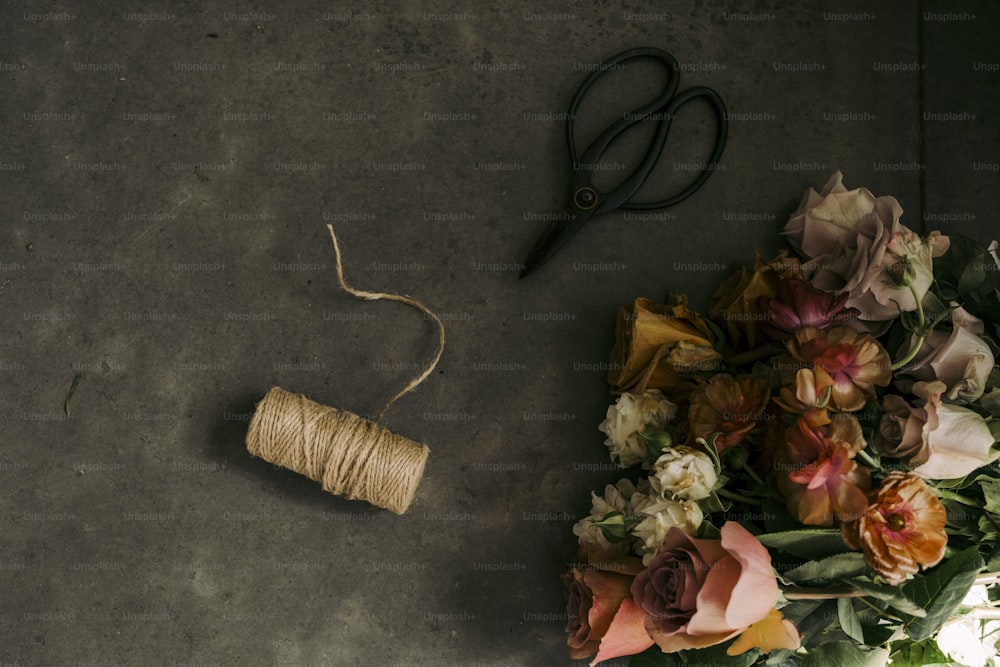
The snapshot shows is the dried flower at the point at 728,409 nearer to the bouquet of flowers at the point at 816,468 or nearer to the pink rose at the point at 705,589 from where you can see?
the bouquet of flowers at the point at 816,468

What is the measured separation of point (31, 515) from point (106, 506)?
0.56ft

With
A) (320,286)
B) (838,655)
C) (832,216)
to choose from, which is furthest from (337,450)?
(832,216)

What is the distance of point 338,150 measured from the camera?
1773 millimetres

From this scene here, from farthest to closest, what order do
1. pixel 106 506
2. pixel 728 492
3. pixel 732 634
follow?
pixel 106 506, pixel 728 492, pixel 732 634

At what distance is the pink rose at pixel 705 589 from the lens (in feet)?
3.98

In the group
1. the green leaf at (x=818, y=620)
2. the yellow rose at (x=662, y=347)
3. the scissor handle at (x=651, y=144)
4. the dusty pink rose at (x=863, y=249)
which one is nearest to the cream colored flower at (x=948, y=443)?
the dusty pink rose at (x=863, y=249)

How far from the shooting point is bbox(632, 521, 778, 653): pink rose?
1212 millimetres

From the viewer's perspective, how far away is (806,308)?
148 cm

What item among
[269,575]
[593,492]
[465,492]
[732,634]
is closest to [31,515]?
[269,575]

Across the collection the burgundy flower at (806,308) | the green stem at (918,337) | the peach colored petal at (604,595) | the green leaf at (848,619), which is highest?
the green stem at (918,337)

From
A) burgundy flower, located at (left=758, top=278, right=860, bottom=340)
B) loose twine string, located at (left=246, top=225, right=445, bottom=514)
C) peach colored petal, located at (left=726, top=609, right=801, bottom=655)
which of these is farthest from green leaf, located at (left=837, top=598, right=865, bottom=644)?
loose twine string, located at (left=246, top=225, right=445, bottom=514)

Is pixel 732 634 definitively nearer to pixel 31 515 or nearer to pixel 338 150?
pixel 338 150

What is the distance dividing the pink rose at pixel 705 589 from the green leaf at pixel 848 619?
0.66 feet

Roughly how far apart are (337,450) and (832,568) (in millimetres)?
967
